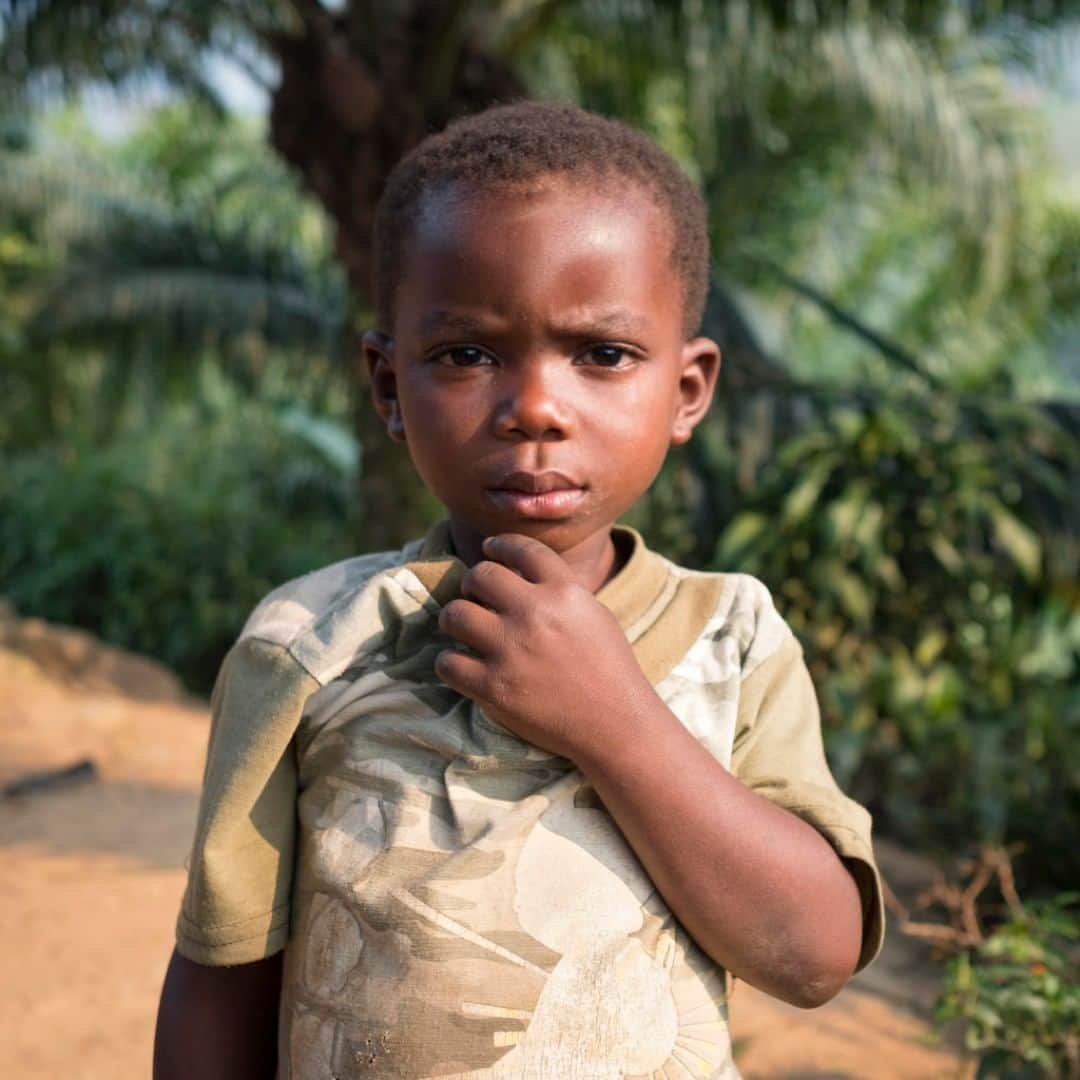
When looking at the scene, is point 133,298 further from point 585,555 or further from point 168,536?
point 585,555

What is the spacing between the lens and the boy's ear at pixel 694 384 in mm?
1327

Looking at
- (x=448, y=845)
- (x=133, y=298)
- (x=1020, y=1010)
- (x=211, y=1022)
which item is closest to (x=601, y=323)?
(x=448, y=845)

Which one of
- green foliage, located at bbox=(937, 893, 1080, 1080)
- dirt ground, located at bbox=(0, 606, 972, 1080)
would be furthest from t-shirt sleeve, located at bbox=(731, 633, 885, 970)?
dirt ground, located at bbox=(0, 606, 972, 1080)

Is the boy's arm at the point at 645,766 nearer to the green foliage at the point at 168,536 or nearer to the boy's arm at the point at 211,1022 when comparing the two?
the boy's arm at the point at 211,1022

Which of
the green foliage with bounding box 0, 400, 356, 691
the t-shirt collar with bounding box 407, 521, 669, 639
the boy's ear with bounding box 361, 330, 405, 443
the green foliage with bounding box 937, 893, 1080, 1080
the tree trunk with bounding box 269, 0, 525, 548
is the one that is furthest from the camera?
the green foliage with bounding box 0, 400, 356, 691

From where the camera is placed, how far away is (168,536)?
838cm

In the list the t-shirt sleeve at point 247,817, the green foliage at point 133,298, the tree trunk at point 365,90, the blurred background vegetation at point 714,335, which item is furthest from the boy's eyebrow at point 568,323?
the green foliage at point 133,298

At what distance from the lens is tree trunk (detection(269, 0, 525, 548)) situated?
4.90 m

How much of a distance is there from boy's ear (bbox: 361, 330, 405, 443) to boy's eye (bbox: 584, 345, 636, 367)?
0.77 feet

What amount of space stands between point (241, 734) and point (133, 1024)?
228 cm

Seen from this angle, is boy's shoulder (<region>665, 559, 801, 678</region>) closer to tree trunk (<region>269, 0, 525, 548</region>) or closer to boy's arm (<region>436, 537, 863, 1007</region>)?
boy's arm (<region>436, 537, 863, 1007</region>)

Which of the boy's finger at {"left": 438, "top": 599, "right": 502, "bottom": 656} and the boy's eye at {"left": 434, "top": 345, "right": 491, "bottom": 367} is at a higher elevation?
the boy's eye at {"left": 434, "top": 345, "right": 491, "bottom": 367}

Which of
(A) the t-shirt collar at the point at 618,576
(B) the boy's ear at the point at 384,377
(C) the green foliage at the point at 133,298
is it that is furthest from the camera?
(C) the green foliage at the point at 133,298

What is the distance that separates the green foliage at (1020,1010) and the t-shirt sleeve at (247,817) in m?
1.77
